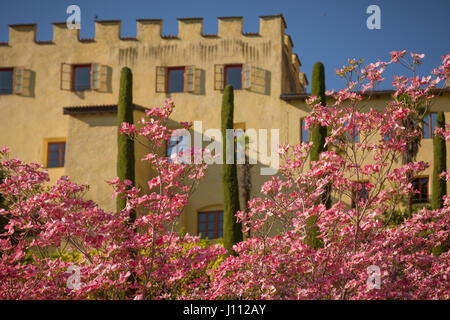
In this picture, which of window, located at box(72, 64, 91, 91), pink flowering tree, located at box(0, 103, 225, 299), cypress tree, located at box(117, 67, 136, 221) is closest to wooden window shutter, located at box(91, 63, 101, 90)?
window, located at box(72, 64, 91, 91)

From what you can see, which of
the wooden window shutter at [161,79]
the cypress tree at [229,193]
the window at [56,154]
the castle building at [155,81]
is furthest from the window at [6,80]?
the cypress tree at [229,193]

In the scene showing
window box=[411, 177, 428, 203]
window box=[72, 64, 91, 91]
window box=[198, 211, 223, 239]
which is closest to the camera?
window box=[411, 177, 428, 203]

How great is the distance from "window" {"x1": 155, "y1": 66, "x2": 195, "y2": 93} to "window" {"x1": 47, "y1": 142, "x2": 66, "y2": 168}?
534cm

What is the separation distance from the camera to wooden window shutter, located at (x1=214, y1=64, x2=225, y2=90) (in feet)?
90.2

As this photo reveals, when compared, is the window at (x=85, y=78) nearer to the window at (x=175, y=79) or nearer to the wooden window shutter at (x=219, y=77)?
the window at (x=175, y=79)

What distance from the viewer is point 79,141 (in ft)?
82.9

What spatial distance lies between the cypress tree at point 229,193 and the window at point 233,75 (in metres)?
3.59

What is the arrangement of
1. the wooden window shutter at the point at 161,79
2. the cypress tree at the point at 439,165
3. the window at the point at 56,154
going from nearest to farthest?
the cypress tree at the point at 439,165, the window at the point at 56,154, the wooden window shutter at the point at 161,79

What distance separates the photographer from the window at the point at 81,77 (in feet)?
93.8

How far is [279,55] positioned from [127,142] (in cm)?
929

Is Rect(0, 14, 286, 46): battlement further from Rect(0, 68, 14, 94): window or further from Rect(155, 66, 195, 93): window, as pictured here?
Rect(155, 66, 195, 93): window

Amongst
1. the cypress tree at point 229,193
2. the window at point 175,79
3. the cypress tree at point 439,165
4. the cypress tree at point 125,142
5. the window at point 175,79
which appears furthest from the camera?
the window at point 175,79

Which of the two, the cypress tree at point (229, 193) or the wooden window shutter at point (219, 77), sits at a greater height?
Result: the wooden window shutter at point (219, 77)
